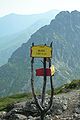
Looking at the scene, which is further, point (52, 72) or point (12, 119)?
point (12, 119)

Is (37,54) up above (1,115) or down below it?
above

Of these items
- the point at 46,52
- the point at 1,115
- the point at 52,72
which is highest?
the point at 46,52

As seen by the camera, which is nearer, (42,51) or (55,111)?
(42,51)

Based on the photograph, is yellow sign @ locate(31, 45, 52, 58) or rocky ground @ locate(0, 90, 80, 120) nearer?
yellow sign @ locate(31, 45, 52, 58)

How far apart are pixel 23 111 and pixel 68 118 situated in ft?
18.1

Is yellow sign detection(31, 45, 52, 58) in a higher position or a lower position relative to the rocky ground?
higher

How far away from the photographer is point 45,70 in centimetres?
1569

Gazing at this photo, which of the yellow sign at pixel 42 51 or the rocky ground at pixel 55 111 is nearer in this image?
the yellow sign at pixel 42 51

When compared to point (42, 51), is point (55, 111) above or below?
below

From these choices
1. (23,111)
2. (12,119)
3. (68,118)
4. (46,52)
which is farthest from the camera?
(23,111)

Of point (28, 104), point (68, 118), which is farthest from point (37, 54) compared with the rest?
point (28, 104)

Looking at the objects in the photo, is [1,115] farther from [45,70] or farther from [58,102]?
[45,70]

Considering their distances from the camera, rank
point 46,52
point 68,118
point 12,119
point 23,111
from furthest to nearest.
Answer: point 23,111, point 12,119, point 68,118, point 46,52

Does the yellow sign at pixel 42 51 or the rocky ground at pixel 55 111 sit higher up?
the yellow sign at pixel 42 51
